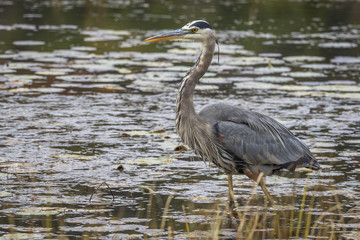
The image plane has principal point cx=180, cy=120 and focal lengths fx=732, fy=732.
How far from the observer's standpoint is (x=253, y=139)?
263 inches

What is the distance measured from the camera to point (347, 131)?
9352mm

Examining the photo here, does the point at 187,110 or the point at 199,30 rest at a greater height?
the point at 199,30

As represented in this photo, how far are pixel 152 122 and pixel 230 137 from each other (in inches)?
128

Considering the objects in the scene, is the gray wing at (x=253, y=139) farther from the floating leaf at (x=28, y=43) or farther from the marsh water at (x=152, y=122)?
the floating leaf at (x=28, y=43)

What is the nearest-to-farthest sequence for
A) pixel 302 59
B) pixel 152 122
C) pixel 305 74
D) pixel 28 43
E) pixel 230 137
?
pixel 230 137, pixel 152 122, pixel 305 74, pixel 302 59, pixel 28 43

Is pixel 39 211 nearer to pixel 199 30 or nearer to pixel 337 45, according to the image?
pixel 199 30

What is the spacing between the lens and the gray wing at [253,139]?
661 centimetres

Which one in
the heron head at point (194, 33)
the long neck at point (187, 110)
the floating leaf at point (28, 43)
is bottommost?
the floating leaf at point (28, 43)

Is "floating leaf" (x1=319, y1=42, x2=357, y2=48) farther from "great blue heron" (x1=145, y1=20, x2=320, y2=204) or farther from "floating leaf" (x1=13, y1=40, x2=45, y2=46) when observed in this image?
"great blue heron" (x1=145, y1=20, x2=320, y2=204)

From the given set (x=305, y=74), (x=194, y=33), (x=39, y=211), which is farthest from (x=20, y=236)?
(x=305, y=74)

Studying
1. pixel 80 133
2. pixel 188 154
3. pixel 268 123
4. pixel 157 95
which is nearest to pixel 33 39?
pixel 157 95

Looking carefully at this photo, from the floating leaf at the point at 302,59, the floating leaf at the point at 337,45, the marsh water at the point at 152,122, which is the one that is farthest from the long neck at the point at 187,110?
the floating leaf at the point at 337,45

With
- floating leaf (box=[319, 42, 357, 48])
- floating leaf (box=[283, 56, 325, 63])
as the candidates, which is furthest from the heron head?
floating leaf (box=[319, 42, 357, 48])

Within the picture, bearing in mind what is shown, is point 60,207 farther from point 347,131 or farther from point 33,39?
point 33,39
